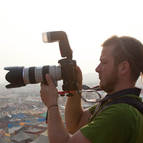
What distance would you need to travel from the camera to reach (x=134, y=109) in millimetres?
813

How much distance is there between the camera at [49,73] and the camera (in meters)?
1.07

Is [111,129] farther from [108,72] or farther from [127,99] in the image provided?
[108,72]

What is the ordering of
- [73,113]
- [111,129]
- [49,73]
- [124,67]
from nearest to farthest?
[111,129]
[124,67]
[49,73]
[73,113]

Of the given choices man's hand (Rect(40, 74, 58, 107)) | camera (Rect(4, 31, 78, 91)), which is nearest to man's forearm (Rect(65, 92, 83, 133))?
camera (Rect(4, 31, 78, 91))

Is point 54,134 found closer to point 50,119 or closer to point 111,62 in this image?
point 50,119

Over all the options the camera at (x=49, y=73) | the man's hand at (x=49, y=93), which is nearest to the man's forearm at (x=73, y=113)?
the camera at (x=49, y=73)

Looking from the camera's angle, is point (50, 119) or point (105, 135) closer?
point (105, 135)

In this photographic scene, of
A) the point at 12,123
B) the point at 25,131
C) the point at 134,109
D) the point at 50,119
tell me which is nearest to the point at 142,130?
the point at 134,109

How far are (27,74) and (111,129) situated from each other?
544 mm

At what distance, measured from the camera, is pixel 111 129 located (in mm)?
780

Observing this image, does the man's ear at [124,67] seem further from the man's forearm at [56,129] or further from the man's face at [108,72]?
the man's forearm at [56,129]

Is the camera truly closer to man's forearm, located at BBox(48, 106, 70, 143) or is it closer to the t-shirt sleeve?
man's forearm, located at BBox(48, 106, 70, 143)

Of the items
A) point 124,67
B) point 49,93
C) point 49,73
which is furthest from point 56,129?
point 124,67

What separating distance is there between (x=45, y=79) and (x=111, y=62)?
1.12 ft
